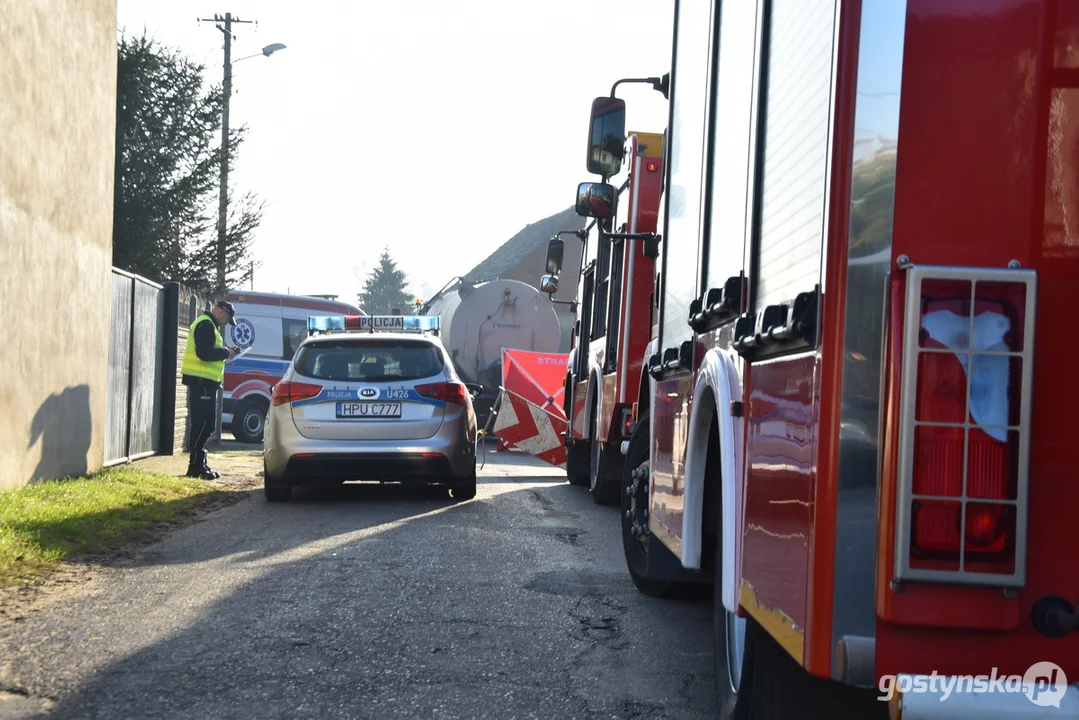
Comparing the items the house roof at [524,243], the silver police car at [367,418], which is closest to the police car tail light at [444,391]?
the silver police car at [367,418]

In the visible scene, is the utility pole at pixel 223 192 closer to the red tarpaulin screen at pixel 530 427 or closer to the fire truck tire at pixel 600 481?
the red tarpaulin screen at pixel 530 427

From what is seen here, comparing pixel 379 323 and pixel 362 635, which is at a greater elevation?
pixel 379 323

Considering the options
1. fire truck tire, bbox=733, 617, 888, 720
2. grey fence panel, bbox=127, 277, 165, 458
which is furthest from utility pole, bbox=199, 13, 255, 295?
fire truck tire, bbox=733, 617, 888, 720

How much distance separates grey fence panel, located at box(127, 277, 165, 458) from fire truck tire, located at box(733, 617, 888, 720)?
12602 mm

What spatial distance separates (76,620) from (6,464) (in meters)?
4.72

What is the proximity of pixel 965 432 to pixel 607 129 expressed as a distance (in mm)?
5477

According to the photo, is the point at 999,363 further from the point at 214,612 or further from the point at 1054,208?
the point at 214,612

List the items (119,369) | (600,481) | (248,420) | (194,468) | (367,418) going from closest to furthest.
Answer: (367,418), (600,481), (194,468), (119,369), (248,420)

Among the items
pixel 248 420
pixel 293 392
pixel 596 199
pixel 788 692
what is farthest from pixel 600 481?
pixel 248 420

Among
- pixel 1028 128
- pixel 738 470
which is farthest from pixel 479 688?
pixel 1028 128

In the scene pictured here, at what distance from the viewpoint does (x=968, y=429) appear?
254cm

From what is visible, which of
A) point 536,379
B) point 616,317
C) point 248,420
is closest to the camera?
point 616,317

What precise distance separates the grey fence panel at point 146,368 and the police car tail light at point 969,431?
44.8 feet

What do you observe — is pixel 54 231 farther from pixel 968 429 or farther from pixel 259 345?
pixel 259 345
